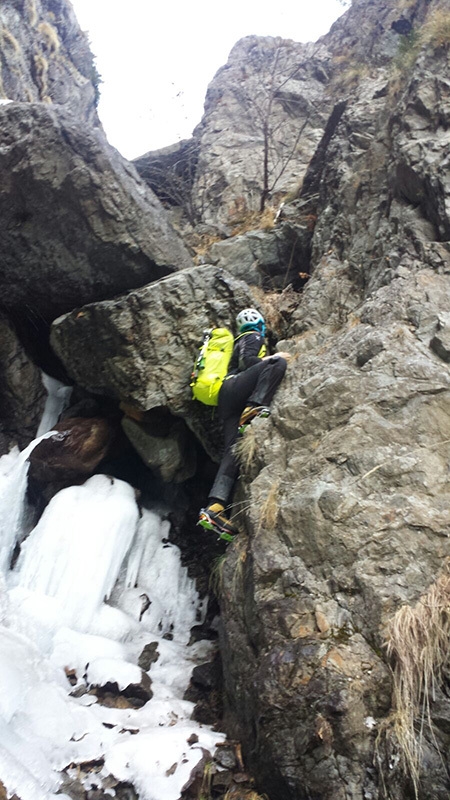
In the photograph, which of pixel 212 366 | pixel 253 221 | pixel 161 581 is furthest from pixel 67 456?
pixel 253 221

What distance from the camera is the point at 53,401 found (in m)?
9.45

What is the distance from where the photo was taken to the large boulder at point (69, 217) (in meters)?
7.76

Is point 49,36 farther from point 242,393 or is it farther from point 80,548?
point 80,548

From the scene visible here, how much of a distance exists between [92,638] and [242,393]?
3.34 meters

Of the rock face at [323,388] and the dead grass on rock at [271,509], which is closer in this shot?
the rock face at [323,388]

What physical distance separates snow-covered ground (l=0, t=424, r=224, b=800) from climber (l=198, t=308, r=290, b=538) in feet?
5.88

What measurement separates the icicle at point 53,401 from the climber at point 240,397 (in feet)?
13.1

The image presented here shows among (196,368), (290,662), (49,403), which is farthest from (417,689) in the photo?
(49,403)

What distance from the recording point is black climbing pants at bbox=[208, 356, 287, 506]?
19.6 feet

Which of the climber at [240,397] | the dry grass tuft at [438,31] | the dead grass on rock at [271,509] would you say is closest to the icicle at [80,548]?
the climber at [240,397]

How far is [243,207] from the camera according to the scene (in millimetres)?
13508

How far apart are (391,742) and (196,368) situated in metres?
4.65

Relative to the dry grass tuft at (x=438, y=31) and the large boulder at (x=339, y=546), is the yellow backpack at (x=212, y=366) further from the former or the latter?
the dry grass tuft at (x=438, y=31)

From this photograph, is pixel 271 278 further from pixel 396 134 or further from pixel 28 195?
pixel 28 195
